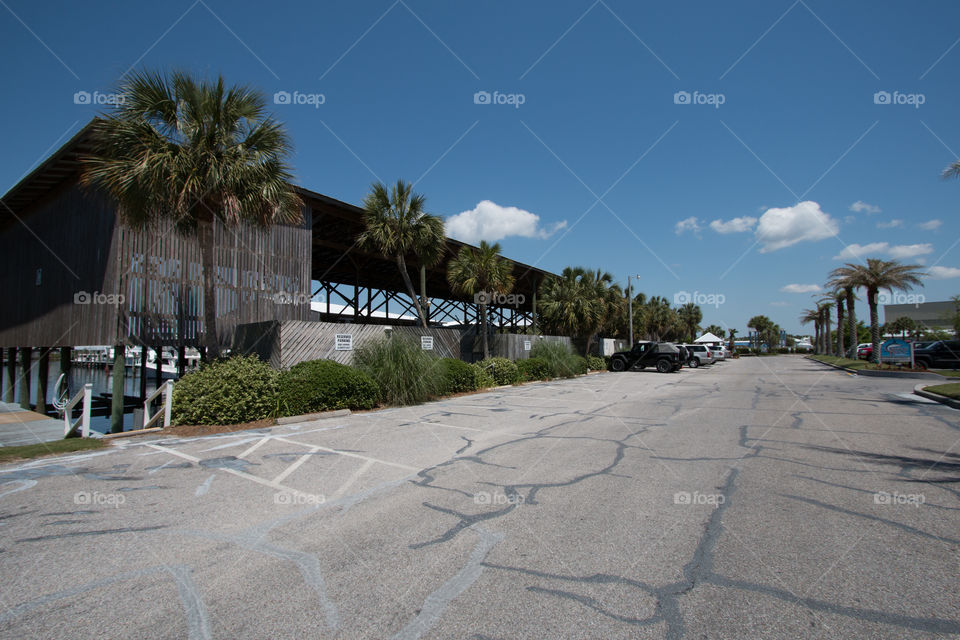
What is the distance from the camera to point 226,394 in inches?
413

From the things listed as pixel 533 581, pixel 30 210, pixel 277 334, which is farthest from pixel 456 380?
pixel 30 210

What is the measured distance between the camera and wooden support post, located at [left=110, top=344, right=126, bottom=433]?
13.1m

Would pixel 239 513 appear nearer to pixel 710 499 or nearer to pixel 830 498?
pixel 710 499

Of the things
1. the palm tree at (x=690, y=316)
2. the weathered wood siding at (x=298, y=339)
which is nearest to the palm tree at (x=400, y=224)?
the weathered wood siding at (x=298, y=339)

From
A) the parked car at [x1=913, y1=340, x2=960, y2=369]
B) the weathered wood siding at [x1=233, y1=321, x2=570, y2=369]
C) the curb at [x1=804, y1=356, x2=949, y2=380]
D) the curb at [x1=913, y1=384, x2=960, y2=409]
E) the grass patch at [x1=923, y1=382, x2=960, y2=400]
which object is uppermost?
the weathered wood siding at [x1=233, y1=321, x2=570, y2=369]

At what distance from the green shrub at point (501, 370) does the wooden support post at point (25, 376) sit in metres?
21.1

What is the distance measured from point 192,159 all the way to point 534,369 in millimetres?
17260

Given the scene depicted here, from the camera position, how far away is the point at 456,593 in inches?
125

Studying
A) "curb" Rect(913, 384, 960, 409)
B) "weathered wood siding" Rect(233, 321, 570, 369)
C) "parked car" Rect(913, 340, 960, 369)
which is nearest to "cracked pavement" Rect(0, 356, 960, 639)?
"weathered wood siding" Rect(233, 321, 570, 369)

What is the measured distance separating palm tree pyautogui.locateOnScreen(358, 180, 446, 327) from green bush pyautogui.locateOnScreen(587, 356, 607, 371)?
51.3 feet

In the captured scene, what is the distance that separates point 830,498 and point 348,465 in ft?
19.1

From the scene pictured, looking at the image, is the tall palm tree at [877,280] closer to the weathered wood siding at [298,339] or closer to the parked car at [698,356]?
the parked car at [698,356]

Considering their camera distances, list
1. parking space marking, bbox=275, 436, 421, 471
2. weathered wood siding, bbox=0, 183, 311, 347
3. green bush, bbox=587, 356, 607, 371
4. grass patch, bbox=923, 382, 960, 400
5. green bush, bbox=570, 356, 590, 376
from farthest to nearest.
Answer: green bush, bbox=587, 356, 607, 371 → green bush, bbox=570, 356, 590, 376 → weathered wood siding, bbox=0, 183, 311, 347 → grass patch, bbox=923, 382, 960, 400 → parking space marking, bbox=275, 436, 421, 471

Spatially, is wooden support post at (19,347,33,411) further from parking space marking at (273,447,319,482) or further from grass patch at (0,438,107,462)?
parking space marking at (273,447,319,482)
